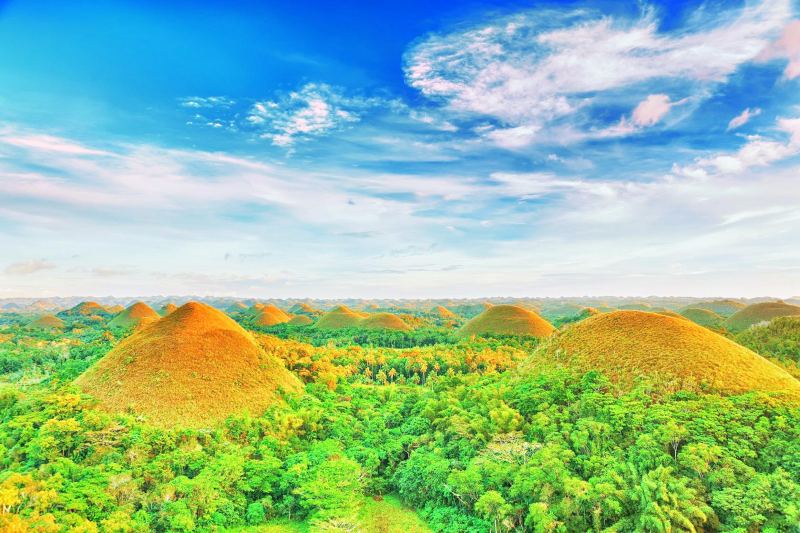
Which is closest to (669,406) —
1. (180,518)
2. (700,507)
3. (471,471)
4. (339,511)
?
(700,507)

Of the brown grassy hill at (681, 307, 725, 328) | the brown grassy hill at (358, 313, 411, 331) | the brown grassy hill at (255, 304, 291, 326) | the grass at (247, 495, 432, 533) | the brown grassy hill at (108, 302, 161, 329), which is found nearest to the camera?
the grass at (247, 495, 432, 533)

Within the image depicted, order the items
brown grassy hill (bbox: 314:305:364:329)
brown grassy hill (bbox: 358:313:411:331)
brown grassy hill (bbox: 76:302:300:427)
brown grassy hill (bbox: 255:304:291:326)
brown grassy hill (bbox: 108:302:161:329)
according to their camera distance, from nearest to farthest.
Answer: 1. brown grassy hill (bbox: 76:302:300:427)
2. brown grassy hill (bbox: 358:313:411:331)
3. brown grassy hill (bbox: 108:302:161:329)
4. brown grassy hill (bbox: 314:305:364:329)
5. brown grassy hill (bbox: 255:304:291:326)

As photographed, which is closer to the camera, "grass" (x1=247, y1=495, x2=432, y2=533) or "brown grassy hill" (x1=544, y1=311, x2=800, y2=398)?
"grass" (x1=247, y1=495, x2=432, y2=533)


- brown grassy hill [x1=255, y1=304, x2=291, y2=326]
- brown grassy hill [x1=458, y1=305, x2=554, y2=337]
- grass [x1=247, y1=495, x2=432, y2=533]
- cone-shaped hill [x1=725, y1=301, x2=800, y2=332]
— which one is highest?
cone-shaped hill [x1=725, y1=301, x2=800, y2=332]

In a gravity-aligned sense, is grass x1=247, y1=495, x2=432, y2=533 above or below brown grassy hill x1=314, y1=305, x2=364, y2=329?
below

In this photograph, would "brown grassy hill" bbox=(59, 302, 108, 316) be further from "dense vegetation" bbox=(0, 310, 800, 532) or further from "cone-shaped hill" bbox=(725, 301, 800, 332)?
"cone-shaped hill" bbox=(725, 301, 800, 332)

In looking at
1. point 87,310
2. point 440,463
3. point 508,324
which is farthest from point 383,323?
point 87,310

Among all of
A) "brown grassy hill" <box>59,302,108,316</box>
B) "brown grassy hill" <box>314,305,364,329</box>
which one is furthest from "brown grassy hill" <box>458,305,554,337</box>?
"brown grassy hill" <box>59,302,108,316</box>

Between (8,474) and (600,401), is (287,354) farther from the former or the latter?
(600,401)
